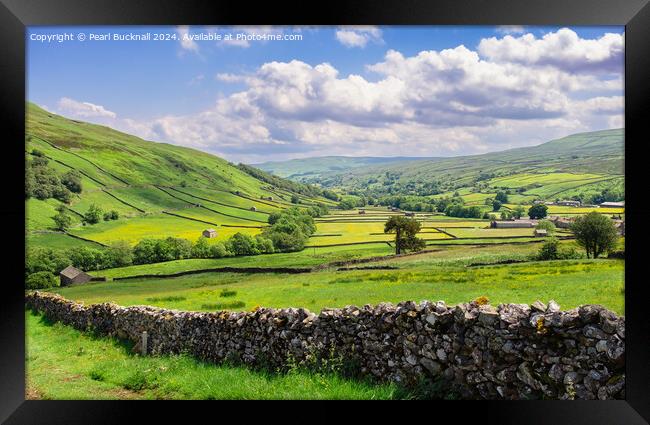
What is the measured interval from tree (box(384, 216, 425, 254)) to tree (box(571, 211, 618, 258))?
5202 mm

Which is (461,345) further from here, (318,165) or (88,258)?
(88,258)

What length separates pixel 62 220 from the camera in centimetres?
1305

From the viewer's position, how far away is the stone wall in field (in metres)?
4.70

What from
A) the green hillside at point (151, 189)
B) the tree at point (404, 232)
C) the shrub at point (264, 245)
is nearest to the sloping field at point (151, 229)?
the green hillside at point (151, 189)

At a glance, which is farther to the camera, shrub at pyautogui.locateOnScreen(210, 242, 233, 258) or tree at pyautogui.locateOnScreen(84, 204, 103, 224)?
shrub at pyautogui.locateOnScreen(210, 242, 233, 258)

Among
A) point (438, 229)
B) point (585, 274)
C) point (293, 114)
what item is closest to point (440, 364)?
point (293, 114)

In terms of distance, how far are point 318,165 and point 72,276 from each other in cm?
833

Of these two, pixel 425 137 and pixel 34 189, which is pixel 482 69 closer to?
pixel 425 137

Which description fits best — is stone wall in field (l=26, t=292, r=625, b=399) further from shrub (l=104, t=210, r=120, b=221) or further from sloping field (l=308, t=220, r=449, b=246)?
shrub (l=104, t=210, r=120, b=221)

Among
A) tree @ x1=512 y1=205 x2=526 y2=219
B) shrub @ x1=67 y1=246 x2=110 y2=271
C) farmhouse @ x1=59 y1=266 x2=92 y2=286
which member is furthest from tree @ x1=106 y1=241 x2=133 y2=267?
tree @ x1=512 y1=205 x2=526 y2=219

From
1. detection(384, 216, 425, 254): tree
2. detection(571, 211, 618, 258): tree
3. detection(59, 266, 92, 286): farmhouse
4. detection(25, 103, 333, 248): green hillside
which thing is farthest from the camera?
detection(384, 216, 425, 254): tree

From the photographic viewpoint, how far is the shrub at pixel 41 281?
11633 millimetres

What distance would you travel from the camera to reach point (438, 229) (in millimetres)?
16422

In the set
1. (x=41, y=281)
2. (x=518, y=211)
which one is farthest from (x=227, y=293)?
(x=518, y=211)
